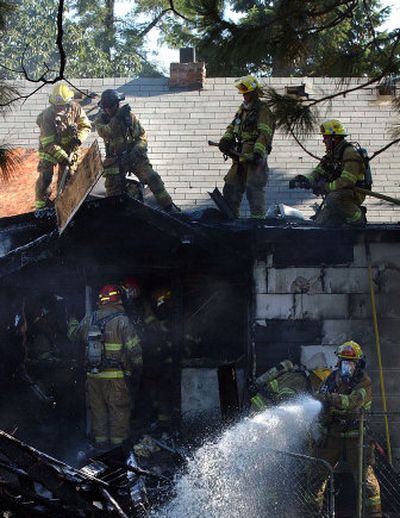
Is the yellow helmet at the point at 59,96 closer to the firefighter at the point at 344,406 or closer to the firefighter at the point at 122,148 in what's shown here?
the firefighter at the point at 122,148

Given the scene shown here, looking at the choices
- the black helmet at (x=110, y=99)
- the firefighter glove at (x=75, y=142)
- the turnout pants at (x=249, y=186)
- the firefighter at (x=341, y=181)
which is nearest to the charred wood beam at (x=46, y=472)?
the firefighter at (x=341, y=181)

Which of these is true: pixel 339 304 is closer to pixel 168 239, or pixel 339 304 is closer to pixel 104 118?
pixel 168 239

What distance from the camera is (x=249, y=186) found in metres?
11.8

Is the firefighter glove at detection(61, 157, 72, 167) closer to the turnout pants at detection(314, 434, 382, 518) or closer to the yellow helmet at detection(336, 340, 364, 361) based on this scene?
the yellow helmet at detection(336, 340, 364, 361)

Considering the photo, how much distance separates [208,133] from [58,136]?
404 cm

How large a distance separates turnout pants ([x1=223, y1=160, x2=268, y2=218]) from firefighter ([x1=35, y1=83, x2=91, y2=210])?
1.99 metres

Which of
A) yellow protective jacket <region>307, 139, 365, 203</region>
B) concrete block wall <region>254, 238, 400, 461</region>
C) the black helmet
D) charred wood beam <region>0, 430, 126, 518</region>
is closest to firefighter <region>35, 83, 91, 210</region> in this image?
the black helmet

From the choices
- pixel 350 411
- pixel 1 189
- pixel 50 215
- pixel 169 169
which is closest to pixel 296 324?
pixel 350 411

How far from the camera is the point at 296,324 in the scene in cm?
1121

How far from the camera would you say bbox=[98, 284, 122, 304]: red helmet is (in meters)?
10.7

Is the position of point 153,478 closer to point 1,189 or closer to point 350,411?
point 350,411

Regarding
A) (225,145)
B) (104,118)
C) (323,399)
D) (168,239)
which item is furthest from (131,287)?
(323,399)

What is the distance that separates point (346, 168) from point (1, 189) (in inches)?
265

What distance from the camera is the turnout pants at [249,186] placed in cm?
1176
